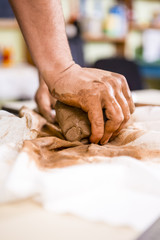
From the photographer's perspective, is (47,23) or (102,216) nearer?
(102,216)

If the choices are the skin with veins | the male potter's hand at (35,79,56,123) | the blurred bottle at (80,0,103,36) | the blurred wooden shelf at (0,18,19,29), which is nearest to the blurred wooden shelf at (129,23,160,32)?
the blurred bottle at (80,0,103,36)

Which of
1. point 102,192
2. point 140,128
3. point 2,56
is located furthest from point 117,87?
point 2,56

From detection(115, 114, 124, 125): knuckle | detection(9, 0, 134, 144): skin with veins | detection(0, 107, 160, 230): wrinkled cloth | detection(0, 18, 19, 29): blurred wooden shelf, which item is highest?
detection(9, 0, 134, 144): skin with veins

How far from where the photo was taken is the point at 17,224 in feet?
1.36

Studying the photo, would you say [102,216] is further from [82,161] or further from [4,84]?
[4,84]

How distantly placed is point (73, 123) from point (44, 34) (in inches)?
9.5

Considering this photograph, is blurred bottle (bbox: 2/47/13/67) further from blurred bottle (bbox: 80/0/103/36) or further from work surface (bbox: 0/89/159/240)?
work surface (bbox: 0/89/159/240)

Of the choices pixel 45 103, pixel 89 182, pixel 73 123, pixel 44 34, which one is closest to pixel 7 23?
pixel 45 103

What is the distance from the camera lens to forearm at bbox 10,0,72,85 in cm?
74

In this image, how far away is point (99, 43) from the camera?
3852 millimetres

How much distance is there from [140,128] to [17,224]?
0.47 meters

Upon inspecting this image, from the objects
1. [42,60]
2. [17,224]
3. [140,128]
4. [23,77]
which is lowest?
[23,77]

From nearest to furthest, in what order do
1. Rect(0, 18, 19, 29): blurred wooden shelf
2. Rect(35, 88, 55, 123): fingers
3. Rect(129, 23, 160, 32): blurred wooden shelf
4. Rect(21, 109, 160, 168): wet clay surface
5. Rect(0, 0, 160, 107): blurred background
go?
Rect(21, 109, 160, 168): wet clay surface, Rect(35, 88, 55, 123): fingers, Rect(0, 0, 160, 107): blurred background, Rect(0, 18, 19, 29): blurred wooden shelf, Rect(129, 23, 160, 32): blurred wooden shelf

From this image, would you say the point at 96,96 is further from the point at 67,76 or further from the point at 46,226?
the point at 46,226
